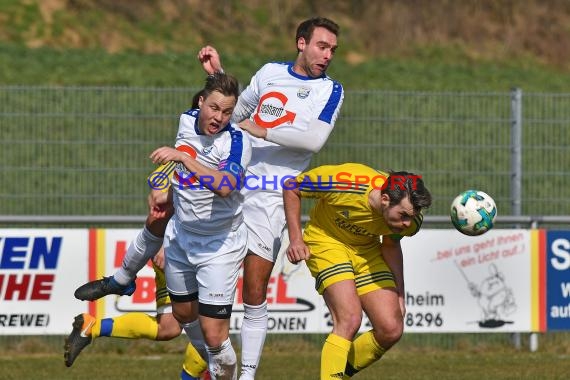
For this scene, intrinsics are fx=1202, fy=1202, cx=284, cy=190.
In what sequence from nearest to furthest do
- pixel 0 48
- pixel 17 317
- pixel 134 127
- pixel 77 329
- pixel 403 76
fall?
1. pixel 77 329
2. pixel 17 317
3. pixel 134 127
4. pixel 0 48
5. pixel 403 76

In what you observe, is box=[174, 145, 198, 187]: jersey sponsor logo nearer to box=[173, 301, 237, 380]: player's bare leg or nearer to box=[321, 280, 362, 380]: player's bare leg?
box=[173, 301, 237, 380]: player's bare leg

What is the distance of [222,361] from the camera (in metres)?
8.04

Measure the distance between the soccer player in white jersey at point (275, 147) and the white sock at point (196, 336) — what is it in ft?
0.95

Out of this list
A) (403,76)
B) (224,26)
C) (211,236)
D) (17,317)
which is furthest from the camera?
(224,26)

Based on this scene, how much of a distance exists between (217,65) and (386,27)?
999 inches

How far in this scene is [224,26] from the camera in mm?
32844

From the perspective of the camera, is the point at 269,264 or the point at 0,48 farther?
the point at 0,48

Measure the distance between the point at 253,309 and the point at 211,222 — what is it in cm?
100

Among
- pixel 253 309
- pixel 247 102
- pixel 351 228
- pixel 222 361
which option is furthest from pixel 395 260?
pixel 247 102

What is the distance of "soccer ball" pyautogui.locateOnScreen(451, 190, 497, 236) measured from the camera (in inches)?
326

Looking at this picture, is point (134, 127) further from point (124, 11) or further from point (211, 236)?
point (124, 11)

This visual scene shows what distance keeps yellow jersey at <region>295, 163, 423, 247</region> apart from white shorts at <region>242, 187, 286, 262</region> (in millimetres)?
320

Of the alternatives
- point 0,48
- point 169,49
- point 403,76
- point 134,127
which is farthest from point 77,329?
point 169,49

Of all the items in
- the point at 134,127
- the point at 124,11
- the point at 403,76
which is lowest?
the point at 134,127
